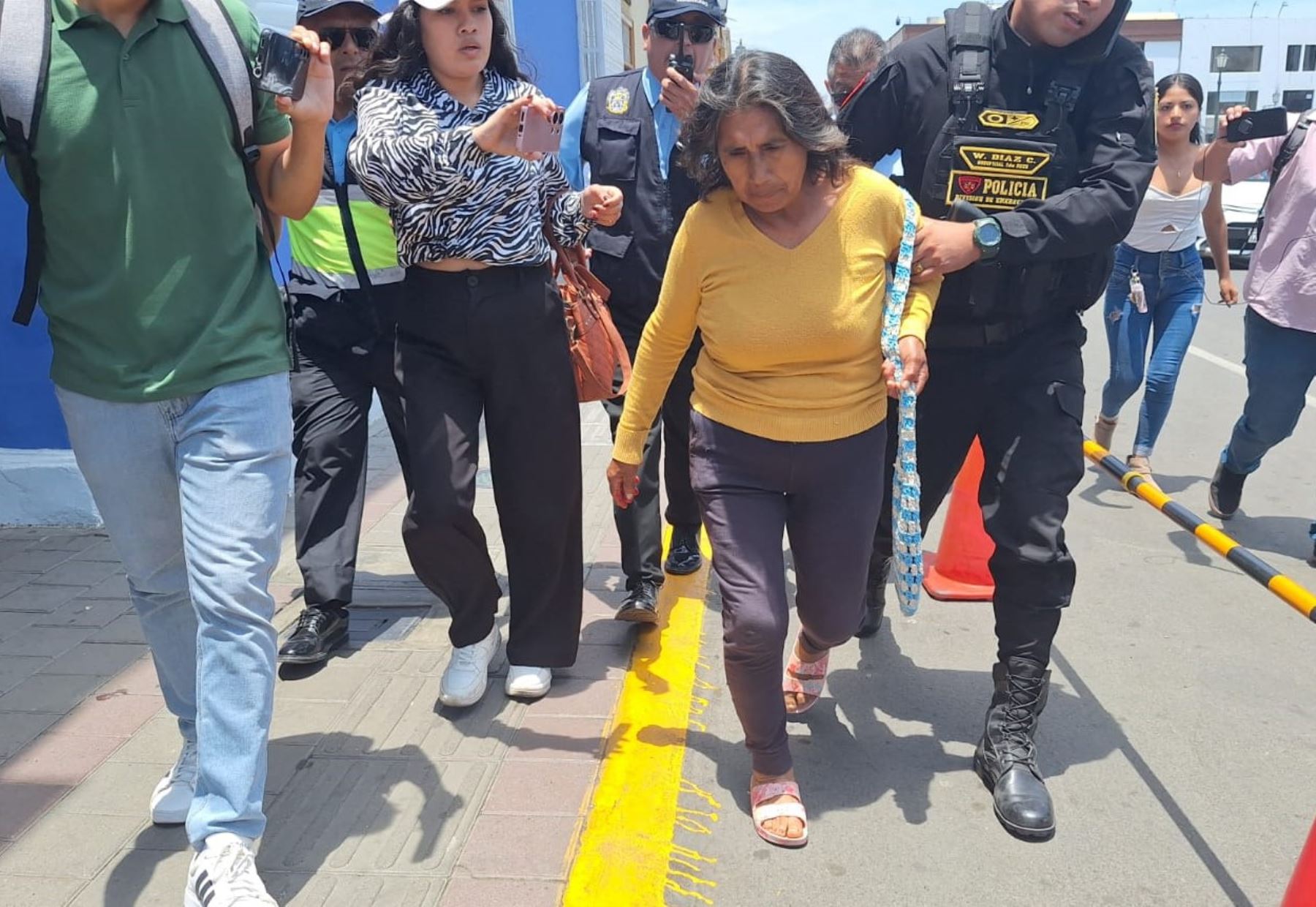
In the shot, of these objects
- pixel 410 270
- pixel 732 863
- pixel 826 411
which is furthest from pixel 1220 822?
pixel 410 270

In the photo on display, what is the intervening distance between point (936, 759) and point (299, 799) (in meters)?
1.77

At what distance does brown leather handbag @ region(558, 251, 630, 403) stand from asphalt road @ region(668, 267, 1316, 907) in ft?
3.47

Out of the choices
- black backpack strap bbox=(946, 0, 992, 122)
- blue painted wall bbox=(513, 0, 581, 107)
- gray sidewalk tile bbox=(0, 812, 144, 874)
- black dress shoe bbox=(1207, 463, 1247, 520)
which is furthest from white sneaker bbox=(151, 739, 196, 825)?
blue painted wall bbox=(513, 0, 581, 107)

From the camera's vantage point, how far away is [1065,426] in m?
2.78

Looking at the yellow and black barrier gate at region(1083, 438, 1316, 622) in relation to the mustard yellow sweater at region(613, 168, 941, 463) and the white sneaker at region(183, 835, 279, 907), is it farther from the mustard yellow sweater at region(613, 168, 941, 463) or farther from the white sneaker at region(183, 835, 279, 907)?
the white sneaker at region(183, 835, 279, 907)

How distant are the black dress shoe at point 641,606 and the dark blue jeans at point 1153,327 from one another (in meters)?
3.31

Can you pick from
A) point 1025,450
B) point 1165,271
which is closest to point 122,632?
point 1025,450

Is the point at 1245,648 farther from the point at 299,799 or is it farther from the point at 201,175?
the point at 201,175

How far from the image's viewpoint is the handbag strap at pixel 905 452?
2.54m

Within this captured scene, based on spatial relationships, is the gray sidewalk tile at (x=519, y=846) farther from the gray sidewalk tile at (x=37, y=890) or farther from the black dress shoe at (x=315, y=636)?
the black dress shoe at (x=315, y=636)

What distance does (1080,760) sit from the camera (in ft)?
9.81

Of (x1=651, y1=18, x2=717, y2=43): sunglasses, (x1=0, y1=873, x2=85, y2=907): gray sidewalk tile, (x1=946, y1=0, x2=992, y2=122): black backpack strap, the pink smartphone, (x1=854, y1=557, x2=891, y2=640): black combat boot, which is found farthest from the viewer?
(x1=651, y1=18, x2=717, y2=43): sunglasses

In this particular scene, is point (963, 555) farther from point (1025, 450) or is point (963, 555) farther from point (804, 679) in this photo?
point (1025, 450)

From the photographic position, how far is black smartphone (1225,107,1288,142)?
420cm
